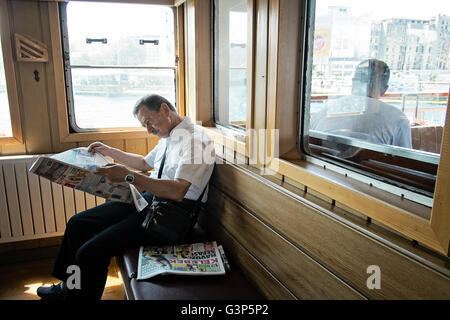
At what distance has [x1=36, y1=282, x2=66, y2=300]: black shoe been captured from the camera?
235cm

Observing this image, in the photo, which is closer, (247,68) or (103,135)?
(247,68)

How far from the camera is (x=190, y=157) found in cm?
212

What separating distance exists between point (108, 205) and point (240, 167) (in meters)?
1.07

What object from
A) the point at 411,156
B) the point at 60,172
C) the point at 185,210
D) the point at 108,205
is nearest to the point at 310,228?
the point at 411,156

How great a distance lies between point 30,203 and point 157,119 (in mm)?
1401

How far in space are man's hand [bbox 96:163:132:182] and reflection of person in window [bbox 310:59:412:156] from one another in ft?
3.58

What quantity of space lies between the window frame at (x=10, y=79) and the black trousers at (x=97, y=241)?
3.47ft

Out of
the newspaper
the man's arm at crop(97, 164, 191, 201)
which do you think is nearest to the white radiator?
the newspaper

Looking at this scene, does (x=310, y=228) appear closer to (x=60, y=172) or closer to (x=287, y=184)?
(x=287, y=184)

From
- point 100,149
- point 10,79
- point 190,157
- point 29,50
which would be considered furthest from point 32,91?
point 190,157

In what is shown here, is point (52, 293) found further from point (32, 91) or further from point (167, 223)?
point (32, 91)

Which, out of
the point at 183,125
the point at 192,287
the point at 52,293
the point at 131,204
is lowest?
the point at 52,293

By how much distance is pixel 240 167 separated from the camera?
79.4 inches

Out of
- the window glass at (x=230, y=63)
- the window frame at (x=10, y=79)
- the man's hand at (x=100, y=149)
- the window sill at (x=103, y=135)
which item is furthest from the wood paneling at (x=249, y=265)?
the window frame at (x=10, y=79)
